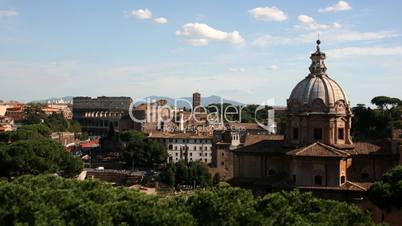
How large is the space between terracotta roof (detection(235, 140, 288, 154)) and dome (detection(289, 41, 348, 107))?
322 centimetres

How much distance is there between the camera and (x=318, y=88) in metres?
36.2

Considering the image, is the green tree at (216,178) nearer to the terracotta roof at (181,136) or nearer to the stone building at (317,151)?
the terracotta roof at (181,136)

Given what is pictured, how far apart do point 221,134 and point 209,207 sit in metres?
55.2

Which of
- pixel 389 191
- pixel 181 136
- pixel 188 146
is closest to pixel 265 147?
pixel 389 191

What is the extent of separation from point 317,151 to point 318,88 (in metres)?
4.85

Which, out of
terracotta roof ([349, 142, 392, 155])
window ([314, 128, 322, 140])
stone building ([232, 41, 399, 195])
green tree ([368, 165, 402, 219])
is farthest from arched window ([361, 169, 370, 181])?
green tree ([368, 165, 402, 219])

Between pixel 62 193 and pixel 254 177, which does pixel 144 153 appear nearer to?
pixel 254 177

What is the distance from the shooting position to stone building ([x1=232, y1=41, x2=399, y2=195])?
33.3 meters

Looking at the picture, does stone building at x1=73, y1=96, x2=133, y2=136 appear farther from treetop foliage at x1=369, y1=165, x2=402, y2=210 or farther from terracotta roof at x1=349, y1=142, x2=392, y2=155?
treetop foliage at x1=369, y1=165, x2=402, y2=210

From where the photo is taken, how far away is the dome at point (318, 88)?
1410 inches

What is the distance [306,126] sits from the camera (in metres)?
35.6

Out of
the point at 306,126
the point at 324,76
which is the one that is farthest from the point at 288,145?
the point at 324,76

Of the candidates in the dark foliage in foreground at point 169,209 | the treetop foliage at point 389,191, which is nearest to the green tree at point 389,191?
the treetop foliage at point 389,191

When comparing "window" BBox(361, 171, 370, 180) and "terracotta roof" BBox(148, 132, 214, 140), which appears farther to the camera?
"terracotta roof" BBox(148, 132, 214, 140)
